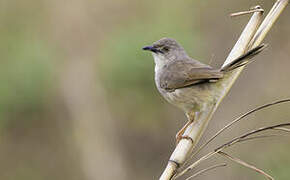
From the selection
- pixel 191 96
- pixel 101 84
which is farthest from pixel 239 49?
pixel 101 84

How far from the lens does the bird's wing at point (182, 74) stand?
12.1 feet

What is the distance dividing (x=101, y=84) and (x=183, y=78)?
14.2 feet

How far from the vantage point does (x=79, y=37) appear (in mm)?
8375

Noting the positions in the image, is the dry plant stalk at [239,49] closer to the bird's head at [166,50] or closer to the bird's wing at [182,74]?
the bird's wing at [182,74]

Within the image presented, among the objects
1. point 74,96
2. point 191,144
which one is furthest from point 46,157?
point 191,144

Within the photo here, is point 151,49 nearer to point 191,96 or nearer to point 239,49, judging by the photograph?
point 191,96

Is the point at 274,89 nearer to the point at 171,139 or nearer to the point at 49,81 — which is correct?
the point at 171,139

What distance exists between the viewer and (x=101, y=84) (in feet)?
26.6

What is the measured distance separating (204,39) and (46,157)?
4.02 metres

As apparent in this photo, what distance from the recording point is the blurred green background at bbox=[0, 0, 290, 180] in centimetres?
782

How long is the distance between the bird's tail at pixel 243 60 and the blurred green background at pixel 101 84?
4.48m

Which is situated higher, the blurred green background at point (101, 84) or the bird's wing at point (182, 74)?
the bird's wing at point (182, 74)

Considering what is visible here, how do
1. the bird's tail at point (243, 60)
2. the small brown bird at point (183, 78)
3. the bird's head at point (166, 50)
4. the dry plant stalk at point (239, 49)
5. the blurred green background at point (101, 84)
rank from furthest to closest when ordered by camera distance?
the blurred green background at point (101, 84)
the bird's head at point (166, 50)
the small brown bird at point (183, 78)
the bird's tail at point (243, 60)
the dry plant stalk at point (239, 49)

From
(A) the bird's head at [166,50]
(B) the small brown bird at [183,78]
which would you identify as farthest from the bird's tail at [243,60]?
(A) the bird's head at [166,50]
